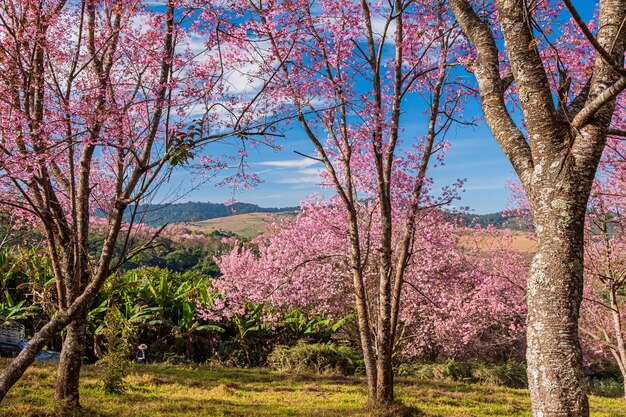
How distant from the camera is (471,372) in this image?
13695mm

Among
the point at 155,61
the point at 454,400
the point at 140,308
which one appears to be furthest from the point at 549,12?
the point at 140,308

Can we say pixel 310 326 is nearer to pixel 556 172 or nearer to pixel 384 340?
pixel 384 340

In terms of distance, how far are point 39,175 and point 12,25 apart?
78.8 inches

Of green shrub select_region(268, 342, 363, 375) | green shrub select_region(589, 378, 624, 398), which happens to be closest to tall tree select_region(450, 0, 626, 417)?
green shrub select_region(268, 342, 363, 375)

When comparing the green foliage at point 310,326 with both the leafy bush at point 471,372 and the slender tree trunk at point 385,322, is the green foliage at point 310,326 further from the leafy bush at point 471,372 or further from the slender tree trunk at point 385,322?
the slender tree trunk at point 385,322

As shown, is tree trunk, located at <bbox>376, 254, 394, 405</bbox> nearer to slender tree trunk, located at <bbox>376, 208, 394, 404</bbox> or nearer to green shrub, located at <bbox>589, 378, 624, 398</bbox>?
slender tree trunk, located at <bbox>376, 208, 394, 404</bbox>

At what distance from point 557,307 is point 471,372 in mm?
11459

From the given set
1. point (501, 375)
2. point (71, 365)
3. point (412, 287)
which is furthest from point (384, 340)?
point (501, 375)

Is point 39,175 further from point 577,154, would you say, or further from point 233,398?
point 577,154

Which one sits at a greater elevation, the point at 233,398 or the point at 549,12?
the point at 549,12

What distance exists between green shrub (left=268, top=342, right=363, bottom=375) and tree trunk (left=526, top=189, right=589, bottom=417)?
10.1m

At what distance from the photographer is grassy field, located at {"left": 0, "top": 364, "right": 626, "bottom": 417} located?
24.7ft

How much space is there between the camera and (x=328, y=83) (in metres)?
8.87

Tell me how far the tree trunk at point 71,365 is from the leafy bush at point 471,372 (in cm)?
885
